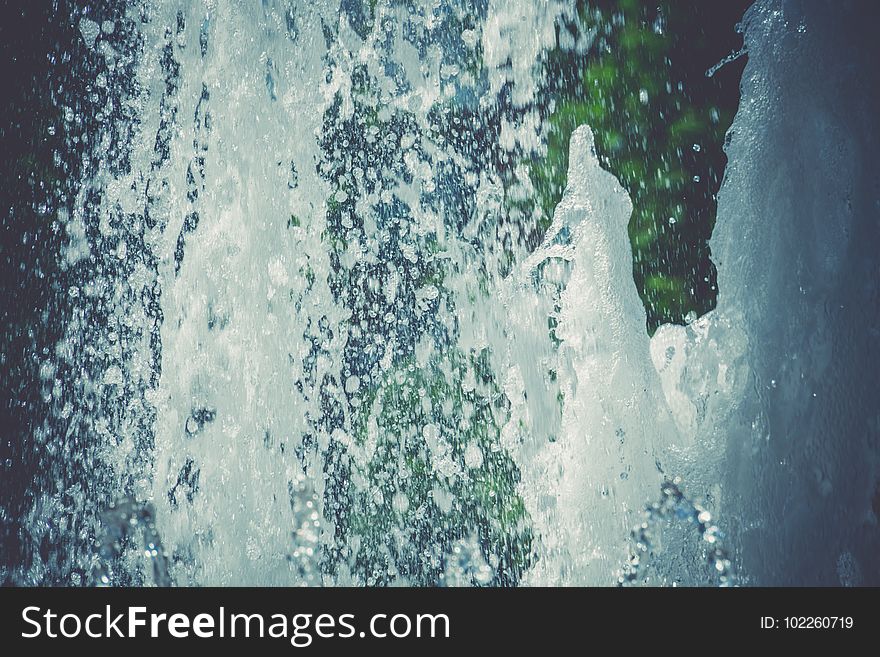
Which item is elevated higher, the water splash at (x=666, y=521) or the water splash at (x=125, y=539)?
the water splash at (x=125, y=539)

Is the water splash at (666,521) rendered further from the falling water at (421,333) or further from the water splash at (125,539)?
the water splash at (125,539)

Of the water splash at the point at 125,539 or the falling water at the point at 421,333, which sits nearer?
the falling water at the point at 421,333

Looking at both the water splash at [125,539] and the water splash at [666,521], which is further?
the water splash at [125,539]

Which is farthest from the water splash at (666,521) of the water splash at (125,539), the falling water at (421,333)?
the water splash at (125,539)

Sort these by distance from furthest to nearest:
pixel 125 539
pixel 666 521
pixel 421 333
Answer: pixel 421 333 < pixel 125 539 < pixel 666 521

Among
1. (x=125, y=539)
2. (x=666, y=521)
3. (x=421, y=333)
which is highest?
(x=421, y=333)

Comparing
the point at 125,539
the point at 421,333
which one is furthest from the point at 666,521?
the point at 125,539

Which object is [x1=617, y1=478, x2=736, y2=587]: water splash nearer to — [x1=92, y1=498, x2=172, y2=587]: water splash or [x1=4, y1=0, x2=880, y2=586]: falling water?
[x1=4, y1=0, x2=880, y2=586]: falling water

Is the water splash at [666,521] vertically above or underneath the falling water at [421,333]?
underneath

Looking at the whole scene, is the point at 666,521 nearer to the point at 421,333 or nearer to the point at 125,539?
the point at 421,333

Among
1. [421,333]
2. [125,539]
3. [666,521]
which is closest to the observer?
[666,521]

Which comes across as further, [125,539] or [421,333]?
[421,333]
